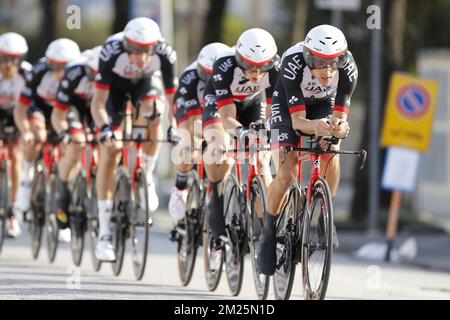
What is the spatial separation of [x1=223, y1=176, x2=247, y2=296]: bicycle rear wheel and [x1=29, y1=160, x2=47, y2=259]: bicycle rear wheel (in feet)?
11.7

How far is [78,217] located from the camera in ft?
44.1

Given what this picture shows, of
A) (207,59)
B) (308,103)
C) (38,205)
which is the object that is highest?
(207,59)

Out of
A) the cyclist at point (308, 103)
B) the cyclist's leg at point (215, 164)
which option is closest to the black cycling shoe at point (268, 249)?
the cyclist at point (308, 103)

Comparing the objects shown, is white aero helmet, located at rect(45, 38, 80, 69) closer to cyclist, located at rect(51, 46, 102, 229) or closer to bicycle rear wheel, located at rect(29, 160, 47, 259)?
cyclist, located at rect(51, 46, 102, 229)

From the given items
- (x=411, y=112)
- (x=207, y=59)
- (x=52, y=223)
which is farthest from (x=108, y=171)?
(x=411, y=112)

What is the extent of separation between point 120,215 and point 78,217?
1109 mm

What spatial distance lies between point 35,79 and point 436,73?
1190 centimetres

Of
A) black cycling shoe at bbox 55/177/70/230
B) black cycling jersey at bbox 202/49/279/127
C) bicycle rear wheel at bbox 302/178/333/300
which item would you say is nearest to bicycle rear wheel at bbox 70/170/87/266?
black cycling shoe at bbox 55/177/70/230

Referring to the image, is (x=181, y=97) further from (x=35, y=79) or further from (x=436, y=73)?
(x=436, y=73)

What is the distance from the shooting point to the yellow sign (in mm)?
17188

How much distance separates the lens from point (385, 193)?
21.8 meters

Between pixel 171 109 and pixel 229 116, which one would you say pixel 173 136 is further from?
pixel 229 116
